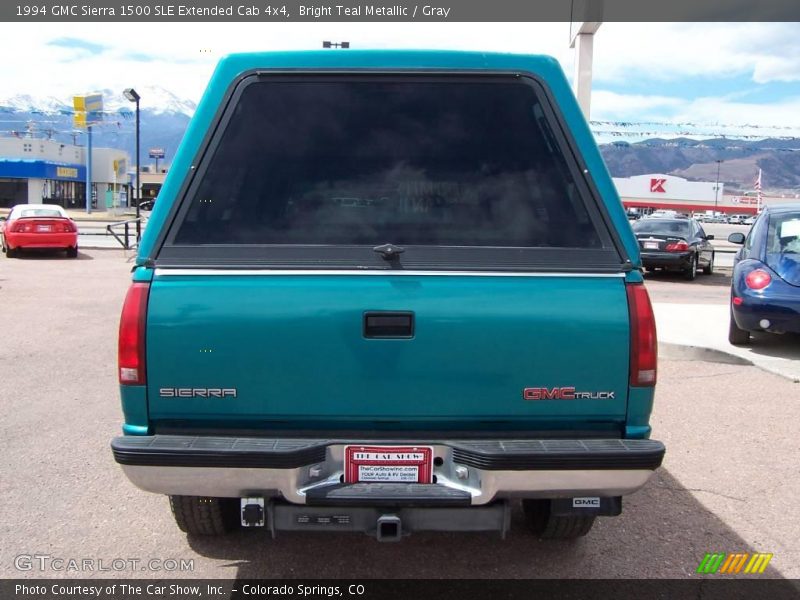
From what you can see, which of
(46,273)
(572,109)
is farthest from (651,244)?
(572,109)

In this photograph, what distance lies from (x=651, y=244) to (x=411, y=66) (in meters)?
15.7

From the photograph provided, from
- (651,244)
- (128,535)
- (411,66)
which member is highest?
(411,66)

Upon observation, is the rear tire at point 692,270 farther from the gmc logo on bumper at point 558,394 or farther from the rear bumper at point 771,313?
the gmc logo on bumper at point 558,394

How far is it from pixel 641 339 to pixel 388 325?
0.97 m

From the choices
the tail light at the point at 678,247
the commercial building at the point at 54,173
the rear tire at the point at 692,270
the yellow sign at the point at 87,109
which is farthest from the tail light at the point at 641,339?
the commercial building at the point at 54,173

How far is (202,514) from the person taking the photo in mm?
3350

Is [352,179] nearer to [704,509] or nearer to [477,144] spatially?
[477,144]

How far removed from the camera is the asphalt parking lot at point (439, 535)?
137 inches

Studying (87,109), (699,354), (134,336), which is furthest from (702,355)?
(87,109)

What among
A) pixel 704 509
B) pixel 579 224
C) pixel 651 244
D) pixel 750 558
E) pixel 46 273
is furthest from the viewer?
pixel 651 244

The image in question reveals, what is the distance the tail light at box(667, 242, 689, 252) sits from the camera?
57.0 feet

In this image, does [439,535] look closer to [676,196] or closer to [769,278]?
[769,278]

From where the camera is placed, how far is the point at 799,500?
4.32 metres

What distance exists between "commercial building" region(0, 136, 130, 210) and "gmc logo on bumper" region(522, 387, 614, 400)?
6523 centimetres
